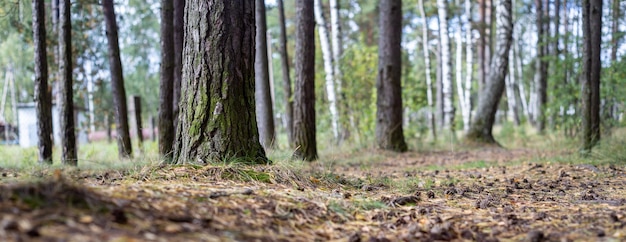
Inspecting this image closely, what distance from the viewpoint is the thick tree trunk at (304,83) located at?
9.53 meters

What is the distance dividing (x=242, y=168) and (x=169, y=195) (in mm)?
1368

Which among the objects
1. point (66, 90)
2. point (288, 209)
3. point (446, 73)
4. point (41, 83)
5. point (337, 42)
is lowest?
point (288, 209)

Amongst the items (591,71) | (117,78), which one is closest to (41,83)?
(117,78)

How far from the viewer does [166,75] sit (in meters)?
8.03

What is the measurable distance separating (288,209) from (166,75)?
17.3ft

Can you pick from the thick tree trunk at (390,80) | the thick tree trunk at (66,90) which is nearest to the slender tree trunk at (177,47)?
the thick tree trunk at (66,90)

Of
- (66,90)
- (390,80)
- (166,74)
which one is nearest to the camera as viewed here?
(166,74)

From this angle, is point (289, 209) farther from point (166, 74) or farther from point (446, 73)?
point (446, 73)

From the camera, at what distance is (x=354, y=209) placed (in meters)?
3.65

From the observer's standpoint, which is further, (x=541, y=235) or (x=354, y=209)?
(x=354, y=209)

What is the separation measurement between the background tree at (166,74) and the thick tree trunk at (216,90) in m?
2.99

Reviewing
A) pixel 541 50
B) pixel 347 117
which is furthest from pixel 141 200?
pixel 541 50

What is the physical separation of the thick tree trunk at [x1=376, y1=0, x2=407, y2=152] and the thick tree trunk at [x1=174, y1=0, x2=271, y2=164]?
7.60m

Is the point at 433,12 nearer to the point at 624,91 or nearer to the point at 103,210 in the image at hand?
the point at 624,91
